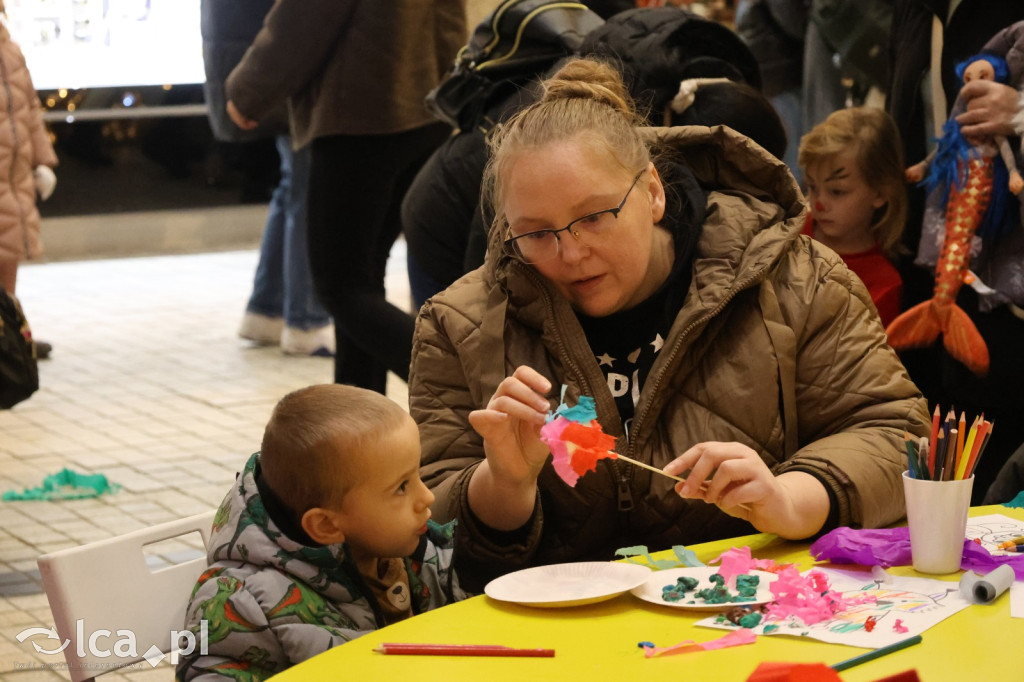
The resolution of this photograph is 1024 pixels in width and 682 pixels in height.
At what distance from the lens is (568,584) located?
1925mm

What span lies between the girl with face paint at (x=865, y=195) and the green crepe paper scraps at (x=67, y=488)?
2946 mm

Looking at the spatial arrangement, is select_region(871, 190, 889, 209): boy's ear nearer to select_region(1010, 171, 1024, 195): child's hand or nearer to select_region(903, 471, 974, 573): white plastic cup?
select_region(1010, 171, 1024, 195): child's hand

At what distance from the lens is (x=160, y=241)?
12.1m

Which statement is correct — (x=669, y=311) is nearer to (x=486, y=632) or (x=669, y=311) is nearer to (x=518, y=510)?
(x=518, y=510)

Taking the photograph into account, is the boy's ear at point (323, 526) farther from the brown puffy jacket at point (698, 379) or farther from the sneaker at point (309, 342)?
the sneaker at point (309, 342)

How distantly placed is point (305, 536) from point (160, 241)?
1045cm

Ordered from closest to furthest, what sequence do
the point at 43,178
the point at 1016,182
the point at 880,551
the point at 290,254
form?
the point at 880,551 < the point at 1016,182 < the point at 43,178 < the point at 290,254

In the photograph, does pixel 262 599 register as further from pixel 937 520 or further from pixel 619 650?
pixel 937 520

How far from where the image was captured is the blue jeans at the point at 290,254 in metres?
7.25

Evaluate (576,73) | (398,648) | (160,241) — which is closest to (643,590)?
(398,648)

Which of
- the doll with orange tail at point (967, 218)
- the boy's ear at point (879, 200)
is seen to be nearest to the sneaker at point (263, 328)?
the boy's ear at point (879, 200)

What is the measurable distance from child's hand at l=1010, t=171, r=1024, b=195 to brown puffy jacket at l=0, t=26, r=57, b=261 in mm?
3870

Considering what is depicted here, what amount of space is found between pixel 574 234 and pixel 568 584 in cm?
66

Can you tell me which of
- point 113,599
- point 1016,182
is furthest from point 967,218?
point 113,599
